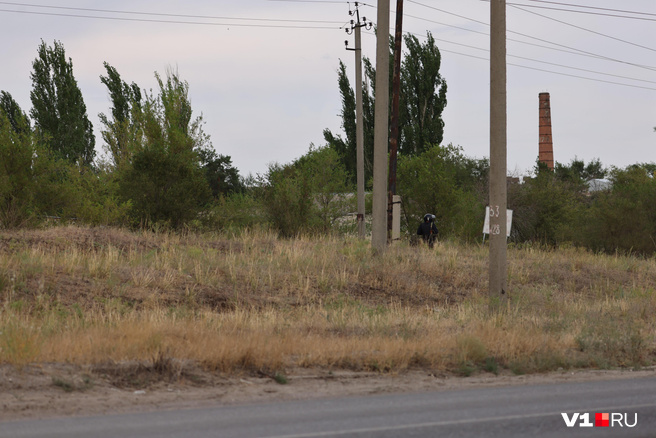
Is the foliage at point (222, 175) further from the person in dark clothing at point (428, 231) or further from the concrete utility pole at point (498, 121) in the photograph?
the concrete utility pole at point (498, 121)

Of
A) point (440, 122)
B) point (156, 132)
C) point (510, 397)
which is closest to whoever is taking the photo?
point (510, 397)

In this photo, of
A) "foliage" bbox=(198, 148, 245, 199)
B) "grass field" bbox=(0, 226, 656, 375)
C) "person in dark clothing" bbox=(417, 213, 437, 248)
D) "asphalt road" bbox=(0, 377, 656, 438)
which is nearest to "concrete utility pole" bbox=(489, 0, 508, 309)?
"grass field" bbox=(0, 226, 656, 375)

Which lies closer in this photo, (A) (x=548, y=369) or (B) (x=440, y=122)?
(A) (x=548, y=369)

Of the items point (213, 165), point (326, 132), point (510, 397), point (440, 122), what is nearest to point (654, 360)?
point (510, 397)

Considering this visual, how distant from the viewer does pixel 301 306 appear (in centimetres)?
1558

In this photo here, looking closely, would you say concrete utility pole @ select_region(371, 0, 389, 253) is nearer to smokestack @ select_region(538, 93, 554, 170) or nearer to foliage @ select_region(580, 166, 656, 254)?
foliage @ select_region(580, 166, 656, 254)

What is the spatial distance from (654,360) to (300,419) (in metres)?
7.20

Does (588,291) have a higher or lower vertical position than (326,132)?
lower

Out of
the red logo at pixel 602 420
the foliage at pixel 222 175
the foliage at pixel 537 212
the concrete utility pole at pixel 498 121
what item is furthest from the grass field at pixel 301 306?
the foliage at pixel 222 175

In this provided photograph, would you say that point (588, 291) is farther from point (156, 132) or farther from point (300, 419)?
point (156, 132)

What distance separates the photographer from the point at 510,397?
849 cm

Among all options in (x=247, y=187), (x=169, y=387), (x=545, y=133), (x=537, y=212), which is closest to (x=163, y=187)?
(x=247, y=187)

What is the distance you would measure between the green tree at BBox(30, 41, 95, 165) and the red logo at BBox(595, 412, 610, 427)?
40313mm

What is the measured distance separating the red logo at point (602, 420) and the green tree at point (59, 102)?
40313mm
